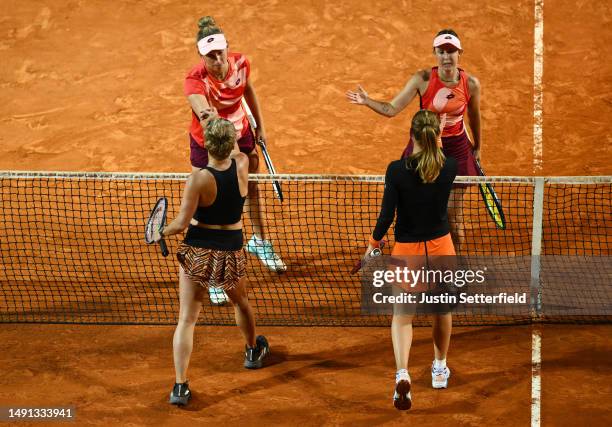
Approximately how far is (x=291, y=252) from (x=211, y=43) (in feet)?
8.65

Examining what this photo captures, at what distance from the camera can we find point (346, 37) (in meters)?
14.0

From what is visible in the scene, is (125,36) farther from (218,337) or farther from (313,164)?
(218,337)

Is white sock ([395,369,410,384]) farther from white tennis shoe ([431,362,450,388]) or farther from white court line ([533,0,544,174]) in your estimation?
white court line ([533,0,544,174])

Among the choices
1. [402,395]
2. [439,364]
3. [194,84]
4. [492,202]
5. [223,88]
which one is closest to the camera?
[402,395]

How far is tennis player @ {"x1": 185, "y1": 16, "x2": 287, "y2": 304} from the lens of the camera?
339 inches

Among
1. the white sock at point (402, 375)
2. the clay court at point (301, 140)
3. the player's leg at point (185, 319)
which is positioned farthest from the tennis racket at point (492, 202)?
the player's leg at point (185, 319)

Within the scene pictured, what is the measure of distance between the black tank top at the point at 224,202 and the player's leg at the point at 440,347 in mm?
1684

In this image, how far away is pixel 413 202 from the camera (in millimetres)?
6855

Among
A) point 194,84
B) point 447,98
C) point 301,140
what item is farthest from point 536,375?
point 301,140

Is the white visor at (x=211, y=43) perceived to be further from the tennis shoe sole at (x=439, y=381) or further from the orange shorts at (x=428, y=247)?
the tennis shoe sole at (x=439, y=381)

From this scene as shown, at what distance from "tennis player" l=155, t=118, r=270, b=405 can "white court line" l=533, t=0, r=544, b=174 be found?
5.47 metres

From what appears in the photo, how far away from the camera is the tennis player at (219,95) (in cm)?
861

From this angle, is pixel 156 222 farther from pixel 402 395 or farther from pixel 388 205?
pixel 402 395

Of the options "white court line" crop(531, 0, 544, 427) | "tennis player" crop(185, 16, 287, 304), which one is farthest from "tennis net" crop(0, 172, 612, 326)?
"white court line" crop(531, 0, 544, 427)
